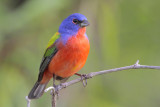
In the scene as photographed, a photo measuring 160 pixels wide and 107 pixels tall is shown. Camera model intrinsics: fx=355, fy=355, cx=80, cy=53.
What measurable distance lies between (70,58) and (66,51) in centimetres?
12

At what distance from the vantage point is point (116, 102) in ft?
18.1

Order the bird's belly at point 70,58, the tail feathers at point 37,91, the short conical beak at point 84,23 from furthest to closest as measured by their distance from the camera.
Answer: the tail feathers at point 37,91
the short conical beak at point 84,23
the bird's belly at point 70,58

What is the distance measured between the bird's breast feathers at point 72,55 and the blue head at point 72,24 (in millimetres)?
116

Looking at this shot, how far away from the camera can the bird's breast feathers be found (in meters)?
4.84

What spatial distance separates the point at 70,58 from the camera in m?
4.85

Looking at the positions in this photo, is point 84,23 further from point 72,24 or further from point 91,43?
point 91,43

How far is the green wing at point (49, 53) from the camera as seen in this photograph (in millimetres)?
5129

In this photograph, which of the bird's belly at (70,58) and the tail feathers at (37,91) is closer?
the bird's belly at (70,58)

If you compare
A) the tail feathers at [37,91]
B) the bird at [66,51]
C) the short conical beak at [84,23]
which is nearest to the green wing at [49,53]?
the bird at [66,51]

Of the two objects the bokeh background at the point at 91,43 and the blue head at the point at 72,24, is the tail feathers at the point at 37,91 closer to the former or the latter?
the bokeh background at the point at 91,43

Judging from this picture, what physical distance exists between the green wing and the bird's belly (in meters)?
0.11

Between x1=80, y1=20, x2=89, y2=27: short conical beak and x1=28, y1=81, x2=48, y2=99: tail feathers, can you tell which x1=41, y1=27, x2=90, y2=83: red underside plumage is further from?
x1=28, y1=81, x2=48, y2=99: tail feathers

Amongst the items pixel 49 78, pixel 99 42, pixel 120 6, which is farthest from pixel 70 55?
pixel 120 6

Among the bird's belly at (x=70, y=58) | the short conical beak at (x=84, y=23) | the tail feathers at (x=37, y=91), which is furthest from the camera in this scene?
the tail feathers at (x=37, y=91)
